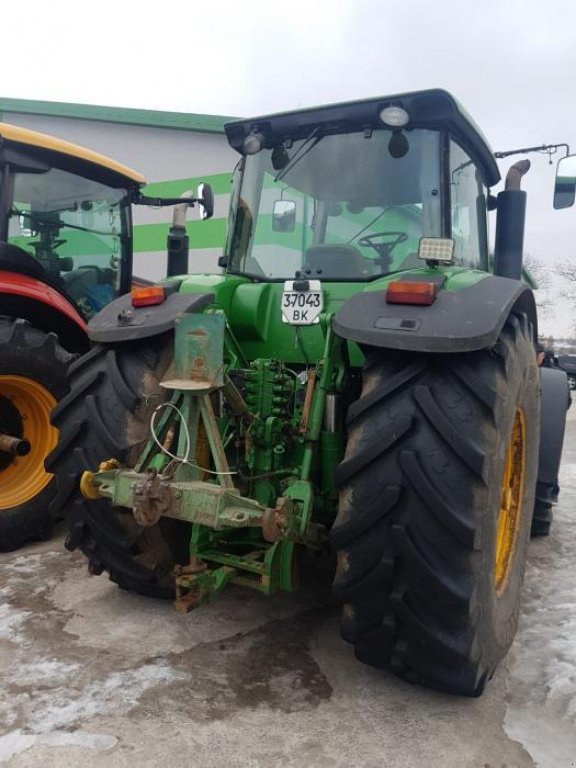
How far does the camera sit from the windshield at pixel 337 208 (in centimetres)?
298

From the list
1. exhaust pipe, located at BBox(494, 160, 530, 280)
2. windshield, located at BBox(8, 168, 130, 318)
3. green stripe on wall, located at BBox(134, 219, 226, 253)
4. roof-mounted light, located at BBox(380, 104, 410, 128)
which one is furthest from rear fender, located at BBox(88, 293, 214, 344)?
green stripe on wall, located at BBox(134, 219, 226, 253)

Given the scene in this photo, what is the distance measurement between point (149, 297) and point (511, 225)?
212cm

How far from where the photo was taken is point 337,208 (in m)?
3.18

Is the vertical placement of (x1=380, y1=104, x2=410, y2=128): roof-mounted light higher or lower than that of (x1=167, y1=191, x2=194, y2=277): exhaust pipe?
higher

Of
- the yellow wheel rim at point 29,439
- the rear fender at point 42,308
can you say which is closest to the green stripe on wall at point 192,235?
the rear fender at point 42,308

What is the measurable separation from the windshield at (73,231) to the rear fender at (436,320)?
269 centimetres

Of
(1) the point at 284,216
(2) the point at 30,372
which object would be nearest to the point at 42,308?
(2) the point at 30,372

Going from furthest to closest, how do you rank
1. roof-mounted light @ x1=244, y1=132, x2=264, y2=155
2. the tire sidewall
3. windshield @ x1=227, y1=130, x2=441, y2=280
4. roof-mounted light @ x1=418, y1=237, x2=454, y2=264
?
roof-mounted light @ x1=244, y1=132, x2=264, y2=155 → windshield @ x1=227, y1=130, x2=441, y2=280 → roof-mounted light @ x1=418, y1=237, x2=454, y2=264 → the tire sidewall

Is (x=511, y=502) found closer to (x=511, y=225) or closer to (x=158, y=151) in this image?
(x=511, y=225)

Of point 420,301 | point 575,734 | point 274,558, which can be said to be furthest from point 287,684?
point 420,301

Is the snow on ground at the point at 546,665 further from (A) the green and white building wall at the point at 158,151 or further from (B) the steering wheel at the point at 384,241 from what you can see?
(A) the green and white building wall at the point at 158,151

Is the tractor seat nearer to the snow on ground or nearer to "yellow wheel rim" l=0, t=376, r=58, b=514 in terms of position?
the snow on ground

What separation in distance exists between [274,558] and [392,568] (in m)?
0.57

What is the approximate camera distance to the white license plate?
2.87m
